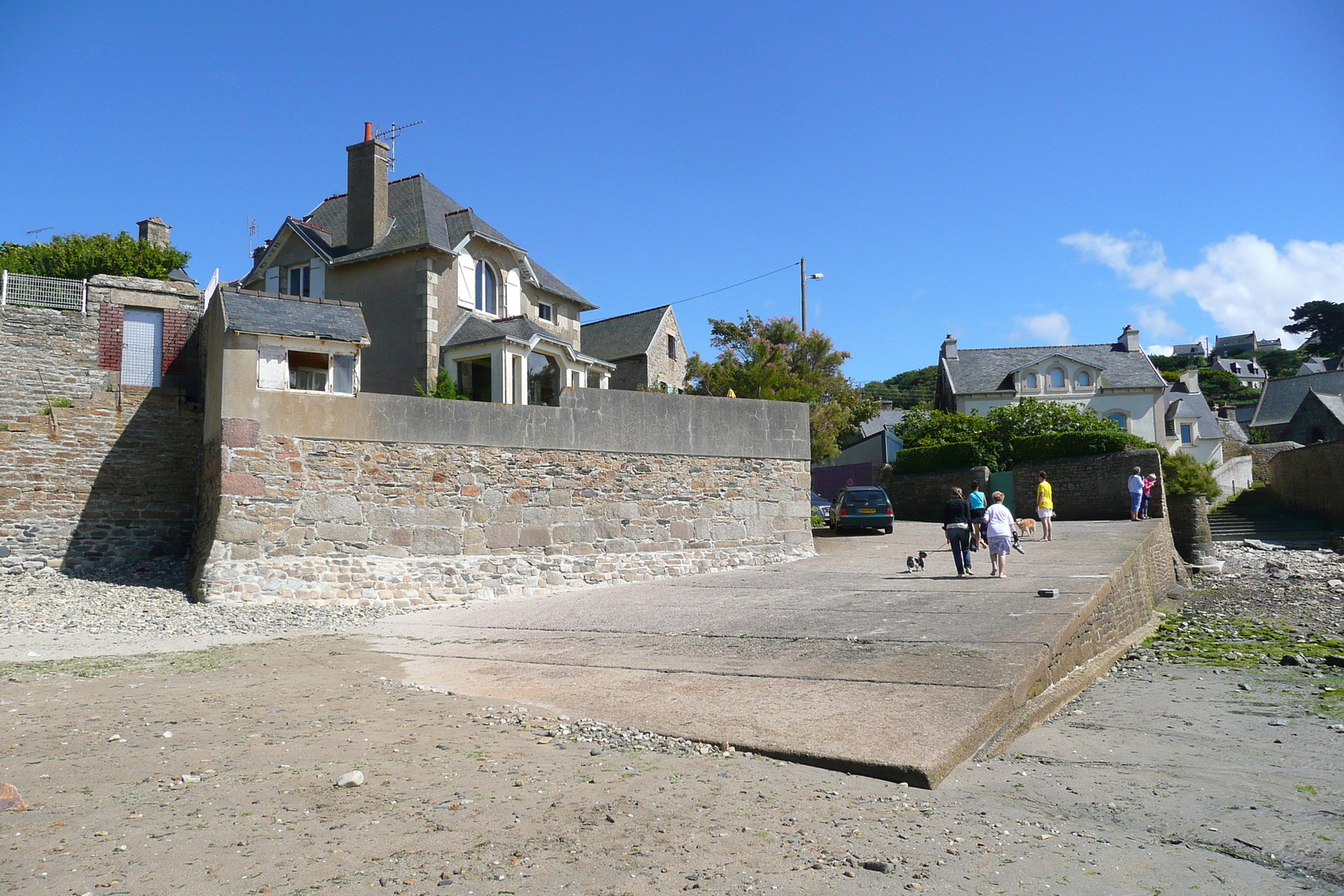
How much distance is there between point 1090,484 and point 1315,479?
1166cm

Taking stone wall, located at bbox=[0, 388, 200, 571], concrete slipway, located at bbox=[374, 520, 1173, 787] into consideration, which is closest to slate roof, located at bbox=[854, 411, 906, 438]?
concrete slipway, located at bbox=[374, 520, 1173, 787]

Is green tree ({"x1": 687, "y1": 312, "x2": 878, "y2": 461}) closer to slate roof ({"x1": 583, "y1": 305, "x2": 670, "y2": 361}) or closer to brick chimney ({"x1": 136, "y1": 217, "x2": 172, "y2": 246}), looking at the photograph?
slate roof ({"x1": 583, "y1": 305, "x2": 670, "y2": 361})

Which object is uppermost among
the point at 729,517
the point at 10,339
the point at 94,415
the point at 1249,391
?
the point at 1249,391

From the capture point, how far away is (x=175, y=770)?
5.05 meters

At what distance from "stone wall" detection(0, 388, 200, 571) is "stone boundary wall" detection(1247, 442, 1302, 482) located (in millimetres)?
41087

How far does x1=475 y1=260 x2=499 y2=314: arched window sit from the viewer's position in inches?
832

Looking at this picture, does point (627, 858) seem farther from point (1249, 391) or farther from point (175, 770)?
point (1249, 391)

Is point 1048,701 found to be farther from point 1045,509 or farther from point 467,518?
point 1045,509

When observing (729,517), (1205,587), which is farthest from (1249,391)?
(729,517)

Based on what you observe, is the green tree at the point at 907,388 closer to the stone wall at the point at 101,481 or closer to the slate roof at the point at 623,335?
the slate roof at the point at 623,335

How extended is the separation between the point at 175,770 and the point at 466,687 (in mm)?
2857

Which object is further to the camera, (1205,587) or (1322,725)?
(1205,587)

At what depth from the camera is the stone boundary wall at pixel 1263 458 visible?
39.2 meters

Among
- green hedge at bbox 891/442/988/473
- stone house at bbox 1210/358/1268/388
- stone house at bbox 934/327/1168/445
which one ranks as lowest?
green hedge at bbox 891/442/988/473
